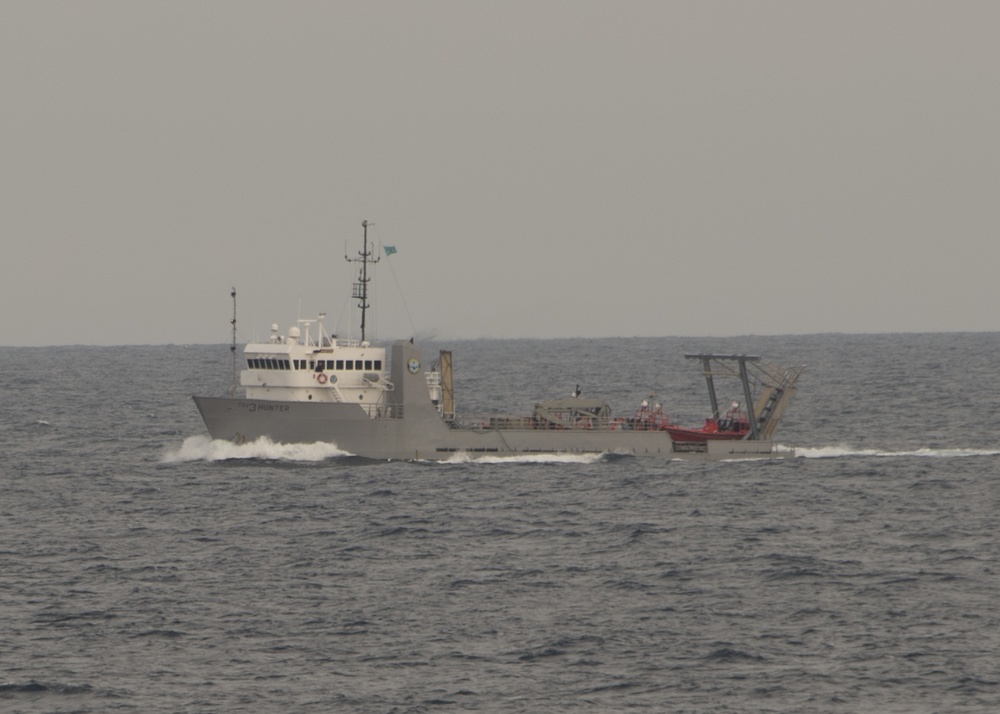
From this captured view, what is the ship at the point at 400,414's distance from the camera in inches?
2175

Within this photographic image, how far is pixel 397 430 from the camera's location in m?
55.5

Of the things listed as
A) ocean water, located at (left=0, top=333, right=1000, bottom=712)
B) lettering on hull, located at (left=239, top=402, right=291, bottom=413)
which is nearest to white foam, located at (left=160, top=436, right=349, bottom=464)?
ocean water, located at (left=0, top=333, right=1000, bottom=712)

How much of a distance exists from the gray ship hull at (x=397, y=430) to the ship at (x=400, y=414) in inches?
1.6

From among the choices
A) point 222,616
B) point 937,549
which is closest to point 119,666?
point 222,616

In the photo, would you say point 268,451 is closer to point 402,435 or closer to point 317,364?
point 317,364

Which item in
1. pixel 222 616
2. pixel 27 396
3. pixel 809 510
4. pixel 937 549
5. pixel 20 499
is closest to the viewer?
pixel 222 616

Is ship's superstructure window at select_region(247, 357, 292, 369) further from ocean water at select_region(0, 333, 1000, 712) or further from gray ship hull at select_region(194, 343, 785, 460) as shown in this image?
ocean water at select_region(0, 333, 1000, 712)

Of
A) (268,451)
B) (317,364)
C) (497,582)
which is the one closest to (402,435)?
(317,364)

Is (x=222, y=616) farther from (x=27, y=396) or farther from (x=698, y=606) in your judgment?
(x=27, y=396)

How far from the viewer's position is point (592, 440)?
57.8 meters

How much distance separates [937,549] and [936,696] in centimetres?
1328

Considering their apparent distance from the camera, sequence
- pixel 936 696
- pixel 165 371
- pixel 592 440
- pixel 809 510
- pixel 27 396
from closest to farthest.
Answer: pixel 936 696 → pixel 809 510 → pixel 592 440 → pixel 27 396 → pixel 165 371

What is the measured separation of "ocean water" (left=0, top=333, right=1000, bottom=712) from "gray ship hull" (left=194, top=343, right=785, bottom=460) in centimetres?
66

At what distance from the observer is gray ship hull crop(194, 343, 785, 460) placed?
54969 millimetres
